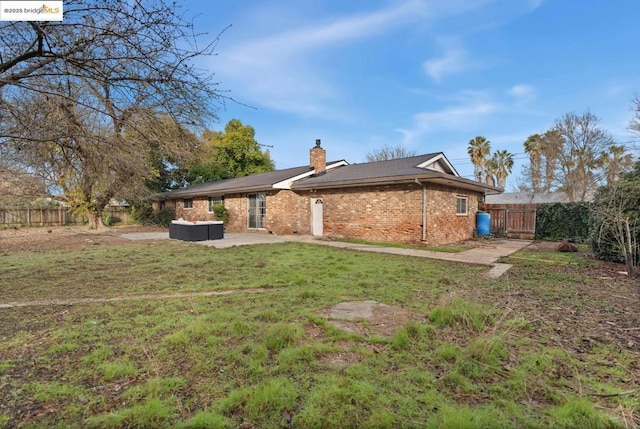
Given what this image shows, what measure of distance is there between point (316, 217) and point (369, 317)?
11.1 metres

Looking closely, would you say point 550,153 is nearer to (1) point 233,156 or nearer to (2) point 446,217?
(2) point 446,217

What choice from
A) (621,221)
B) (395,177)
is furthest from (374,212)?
(621,221)

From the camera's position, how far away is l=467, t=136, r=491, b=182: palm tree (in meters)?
36.2

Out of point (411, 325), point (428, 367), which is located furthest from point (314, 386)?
point (411, 325)

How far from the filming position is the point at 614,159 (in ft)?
80.0

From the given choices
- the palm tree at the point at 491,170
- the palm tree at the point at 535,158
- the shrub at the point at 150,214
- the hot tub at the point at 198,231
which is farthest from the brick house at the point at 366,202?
the palm tree at the point at 491,170

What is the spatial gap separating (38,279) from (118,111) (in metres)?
4.86

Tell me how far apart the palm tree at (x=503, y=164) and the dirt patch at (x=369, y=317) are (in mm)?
38655

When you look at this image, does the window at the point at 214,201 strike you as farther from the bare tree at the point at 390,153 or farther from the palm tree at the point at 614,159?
the palm tree at the point at 614,159

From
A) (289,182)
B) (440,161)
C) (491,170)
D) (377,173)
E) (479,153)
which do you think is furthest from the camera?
(491,170)

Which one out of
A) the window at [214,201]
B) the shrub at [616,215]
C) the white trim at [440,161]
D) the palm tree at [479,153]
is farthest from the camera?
the palm tree at [479,153]

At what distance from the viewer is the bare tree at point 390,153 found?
113ft

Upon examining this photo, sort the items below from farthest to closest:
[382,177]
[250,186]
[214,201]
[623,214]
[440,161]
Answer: [214,201] → [250,186] → [440,161] → [382,177] → [623,214]

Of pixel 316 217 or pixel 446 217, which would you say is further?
pixel 316 217
